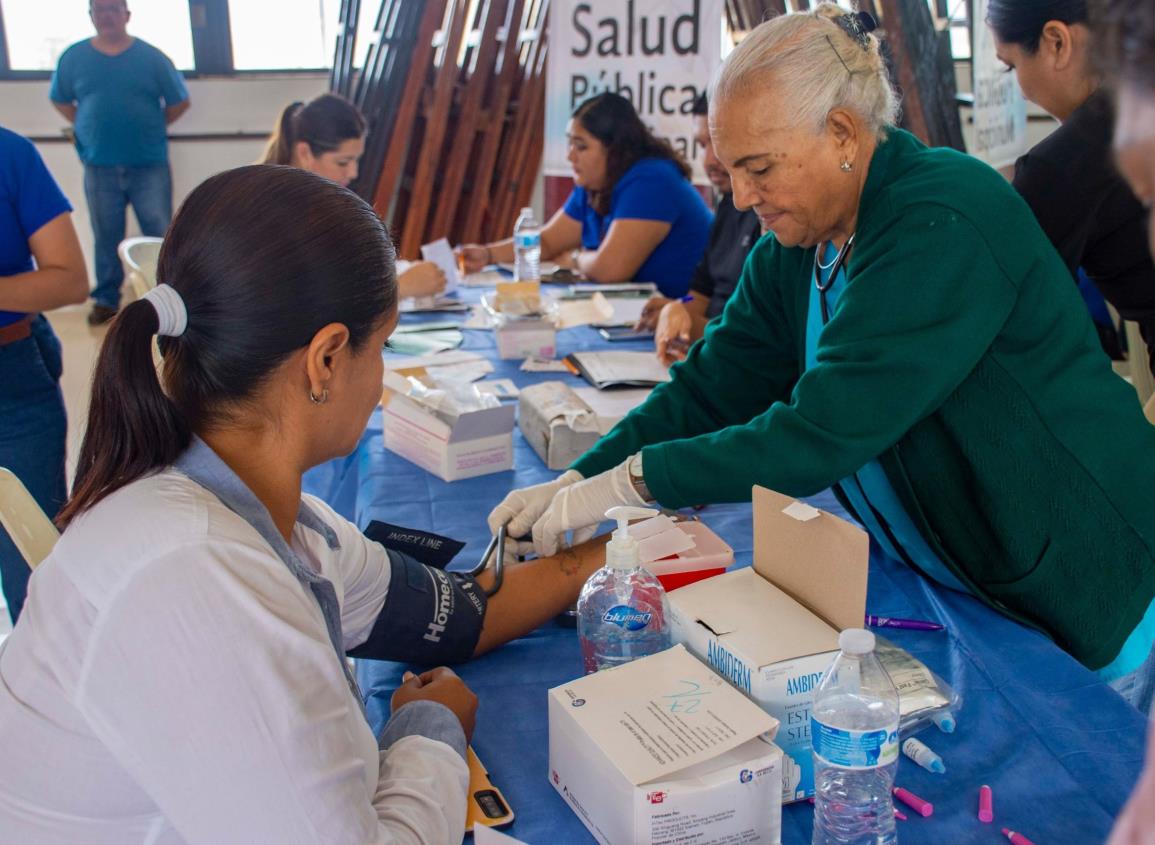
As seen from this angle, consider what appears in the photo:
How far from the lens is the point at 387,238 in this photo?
0.98 meters

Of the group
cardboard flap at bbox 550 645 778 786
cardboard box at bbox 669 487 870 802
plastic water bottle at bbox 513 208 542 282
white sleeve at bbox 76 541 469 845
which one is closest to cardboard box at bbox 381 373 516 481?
cardboard box at bbox 669 487 870 802

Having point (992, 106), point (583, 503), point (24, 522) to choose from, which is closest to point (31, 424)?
point (24, 522)

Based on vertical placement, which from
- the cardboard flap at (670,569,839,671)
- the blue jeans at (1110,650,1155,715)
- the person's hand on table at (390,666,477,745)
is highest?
the cardboard flap at (670,569,839,671)

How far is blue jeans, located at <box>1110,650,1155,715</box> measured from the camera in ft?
4.83

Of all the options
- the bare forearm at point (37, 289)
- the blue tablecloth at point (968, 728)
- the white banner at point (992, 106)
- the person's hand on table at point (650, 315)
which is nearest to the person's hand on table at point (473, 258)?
the person's hand on table at point (650, 315)

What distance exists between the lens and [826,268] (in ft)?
4.60

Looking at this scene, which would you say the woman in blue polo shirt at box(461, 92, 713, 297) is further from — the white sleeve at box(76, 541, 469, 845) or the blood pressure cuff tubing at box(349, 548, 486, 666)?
the white sleeve at box(76, 541, 469, 845)

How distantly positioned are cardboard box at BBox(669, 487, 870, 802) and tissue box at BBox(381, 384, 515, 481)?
2.30ft

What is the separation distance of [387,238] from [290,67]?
573 centimetres

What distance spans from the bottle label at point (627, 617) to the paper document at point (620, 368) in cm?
110

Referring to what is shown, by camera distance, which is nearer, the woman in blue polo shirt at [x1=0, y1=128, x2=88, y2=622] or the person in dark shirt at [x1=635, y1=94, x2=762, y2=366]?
the woman in blue polo shirt at [x1=0, y1=128, x2=88, y2=622]

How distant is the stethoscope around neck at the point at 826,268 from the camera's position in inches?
52.5

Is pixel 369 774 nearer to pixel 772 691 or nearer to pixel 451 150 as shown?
pixel 772 691

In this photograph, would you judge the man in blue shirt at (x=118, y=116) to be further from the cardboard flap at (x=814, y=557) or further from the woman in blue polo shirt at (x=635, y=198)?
the cardboard flap at (x=814, y=557)
